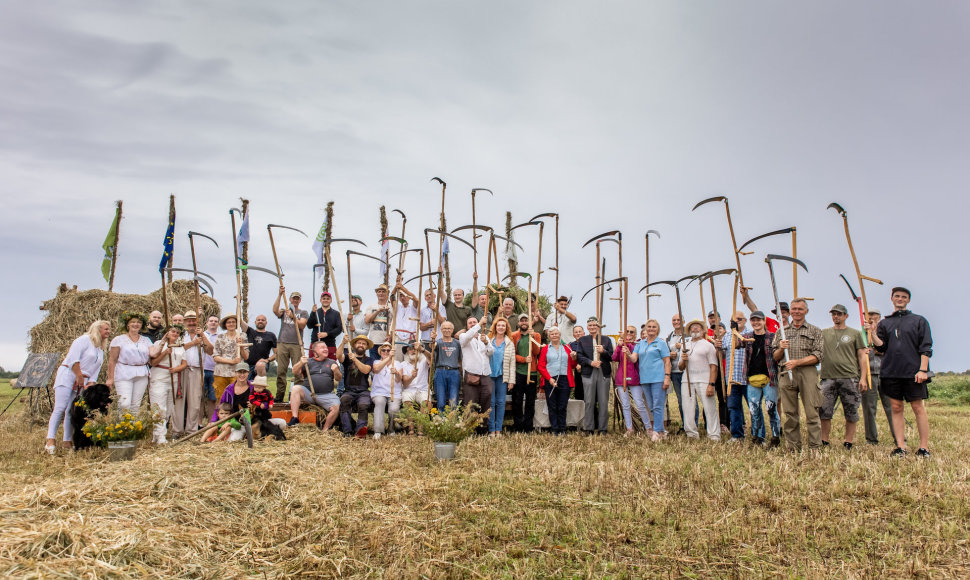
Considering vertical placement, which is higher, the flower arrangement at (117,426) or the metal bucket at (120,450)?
the flower arrangement at (117,426)

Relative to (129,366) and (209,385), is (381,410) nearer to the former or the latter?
(209,385)

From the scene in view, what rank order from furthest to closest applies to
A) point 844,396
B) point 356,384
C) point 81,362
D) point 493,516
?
point 356,384, point 81,362, point 844,396, point 493,516

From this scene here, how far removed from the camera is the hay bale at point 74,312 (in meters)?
15.4

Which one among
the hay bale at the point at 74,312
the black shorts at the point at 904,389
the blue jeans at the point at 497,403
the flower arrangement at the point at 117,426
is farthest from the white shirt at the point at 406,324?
the hay bale at the point at 74,312

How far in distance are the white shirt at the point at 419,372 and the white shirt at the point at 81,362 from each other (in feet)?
15.5

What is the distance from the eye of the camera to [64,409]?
9125 millimetres

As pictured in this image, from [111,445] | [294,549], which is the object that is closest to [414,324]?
[111,445]

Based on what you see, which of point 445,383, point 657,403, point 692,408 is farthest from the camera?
point 445,383

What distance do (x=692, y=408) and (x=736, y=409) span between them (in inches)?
26.5

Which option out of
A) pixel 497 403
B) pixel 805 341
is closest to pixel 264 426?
pixel 497 403

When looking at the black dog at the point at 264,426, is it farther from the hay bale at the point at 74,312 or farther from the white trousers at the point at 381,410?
the hay bale at the point at 74,312

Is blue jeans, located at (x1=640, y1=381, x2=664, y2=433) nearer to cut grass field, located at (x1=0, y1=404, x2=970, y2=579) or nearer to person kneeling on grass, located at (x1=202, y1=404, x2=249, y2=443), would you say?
cut grass field, located at (x1=0, y1=404, x2=970, y2=579)

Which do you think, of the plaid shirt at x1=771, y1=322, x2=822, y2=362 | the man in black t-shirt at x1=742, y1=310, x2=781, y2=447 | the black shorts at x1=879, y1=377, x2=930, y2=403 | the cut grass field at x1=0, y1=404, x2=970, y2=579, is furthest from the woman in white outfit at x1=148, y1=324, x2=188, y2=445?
the black shorts at x1=879, y1=377, x2=930, y2=403

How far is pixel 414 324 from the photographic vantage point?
11852 millimetres
